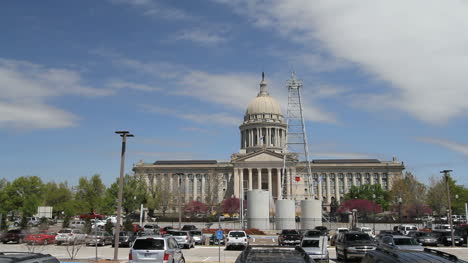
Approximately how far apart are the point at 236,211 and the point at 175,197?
1693cm

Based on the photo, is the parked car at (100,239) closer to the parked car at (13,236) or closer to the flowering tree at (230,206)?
the parked car at (13,236)

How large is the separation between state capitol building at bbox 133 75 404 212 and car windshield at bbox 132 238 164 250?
380 feet

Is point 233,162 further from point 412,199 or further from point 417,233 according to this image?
point 417,233

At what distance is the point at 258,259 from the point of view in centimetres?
760

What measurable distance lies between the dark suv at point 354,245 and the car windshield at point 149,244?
39.1 feet

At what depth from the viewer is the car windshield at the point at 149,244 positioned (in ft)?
56.6

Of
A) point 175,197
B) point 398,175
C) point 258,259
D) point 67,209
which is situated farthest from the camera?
point 398,175

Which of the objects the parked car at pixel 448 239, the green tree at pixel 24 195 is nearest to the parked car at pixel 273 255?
the parked car at pixel 448 239

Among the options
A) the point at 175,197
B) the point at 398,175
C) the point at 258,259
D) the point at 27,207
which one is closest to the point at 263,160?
the point at 175,197

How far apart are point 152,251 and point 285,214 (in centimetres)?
4254

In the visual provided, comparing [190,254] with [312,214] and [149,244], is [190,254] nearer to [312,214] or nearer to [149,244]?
[149,244]

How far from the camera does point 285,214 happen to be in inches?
2272

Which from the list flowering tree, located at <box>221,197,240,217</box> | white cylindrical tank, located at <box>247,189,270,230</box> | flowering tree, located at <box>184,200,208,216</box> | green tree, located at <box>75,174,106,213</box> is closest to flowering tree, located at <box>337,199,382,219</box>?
flowering tree, located at <box>221,197,240,217</box>

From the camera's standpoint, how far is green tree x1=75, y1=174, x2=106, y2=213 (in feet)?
273
